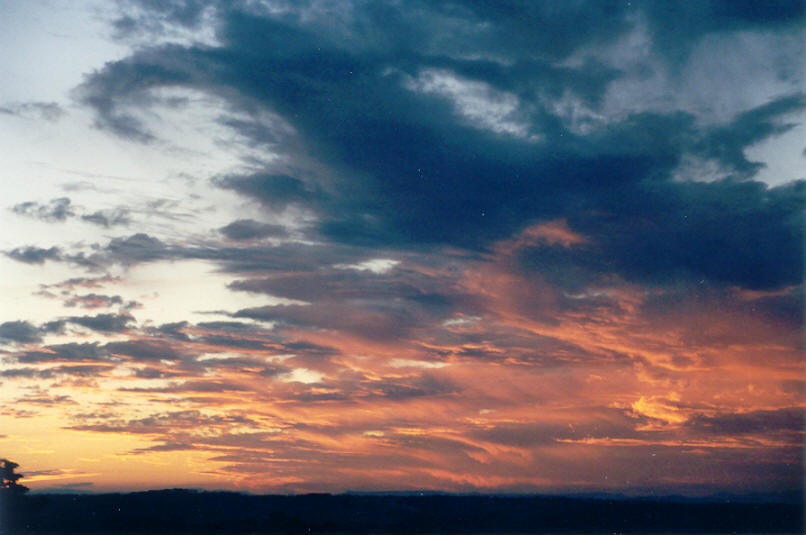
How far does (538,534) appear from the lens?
99375 mm

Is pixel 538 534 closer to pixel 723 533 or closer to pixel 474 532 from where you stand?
pixel 474 532

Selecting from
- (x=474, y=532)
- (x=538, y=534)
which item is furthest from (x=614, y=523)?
(x=474, y=532)

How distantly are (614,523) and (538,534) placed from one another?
21450mm

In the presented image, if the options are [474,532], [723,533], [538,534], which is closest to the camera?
[723,533]

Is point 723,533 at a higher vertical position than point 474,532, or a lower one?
higher

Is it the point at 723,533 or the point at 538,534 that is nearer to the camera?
the point at 723,533

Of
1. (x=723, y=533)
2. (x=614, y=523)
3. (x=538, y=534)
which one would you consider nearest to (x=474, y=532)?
(x=538, y=534)

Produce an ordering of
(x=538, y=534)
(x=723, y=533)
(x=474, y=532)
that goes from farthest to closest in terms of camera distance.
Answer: (x=474, y=532), (x=538, y=534), (x=723, y=533)

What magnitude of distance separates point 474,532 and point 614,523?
104 feet

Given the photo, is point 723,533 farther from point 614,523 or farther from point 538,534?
point 538,534

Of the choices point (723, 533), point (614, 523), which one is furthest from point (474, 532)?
point (723, 533)

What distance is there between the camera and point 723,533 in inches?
3499

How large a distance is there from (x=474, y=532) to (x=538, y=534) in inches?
567

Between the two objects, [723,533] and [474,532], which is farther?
[474,532]
